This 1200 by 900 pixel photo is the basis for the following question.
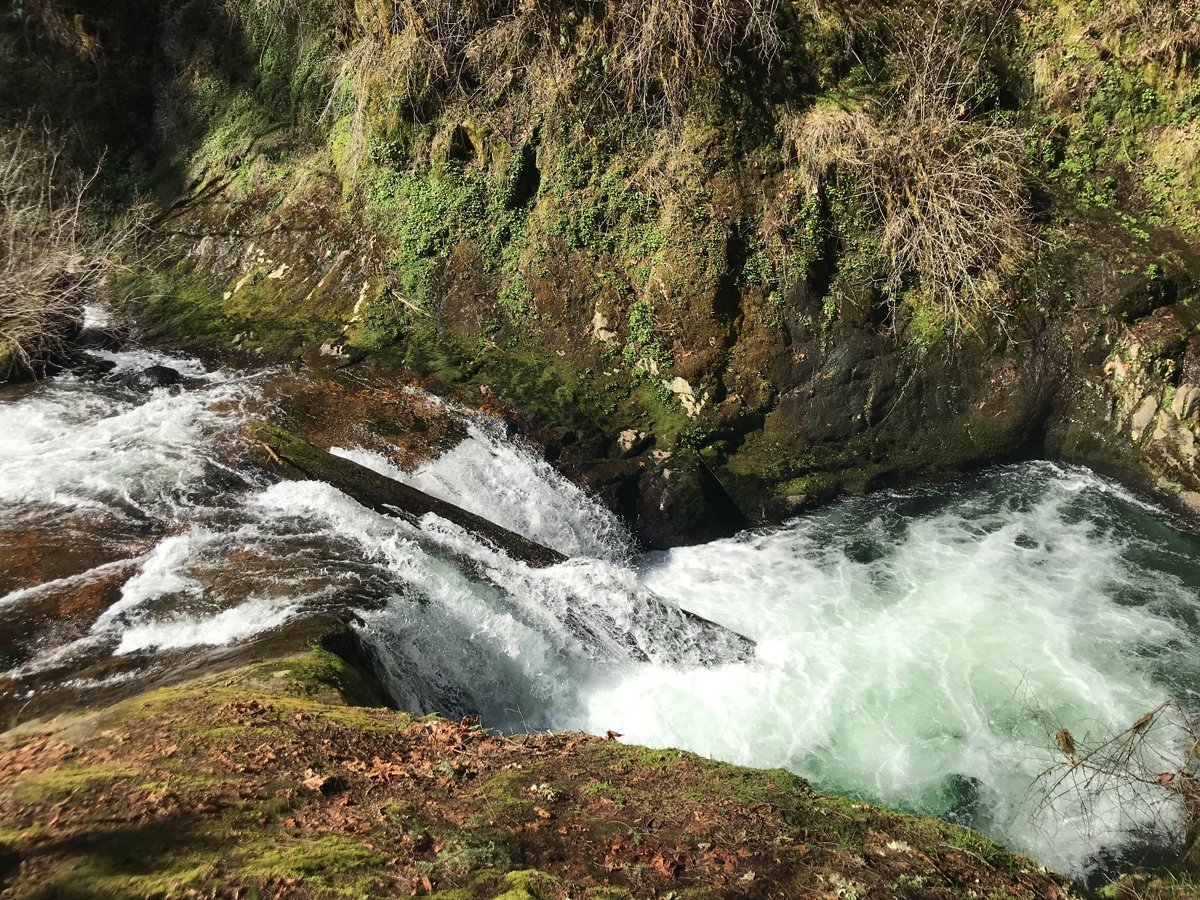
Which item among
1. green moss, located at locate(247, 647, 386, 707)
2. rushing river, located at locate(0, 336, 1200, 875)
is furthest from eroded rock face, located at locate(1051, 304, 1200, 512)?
green moss, located at locate(247, 647, 386, 707)

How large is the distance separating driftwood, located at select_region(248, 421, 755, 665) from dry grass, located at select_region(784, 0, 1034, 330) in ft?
14.0

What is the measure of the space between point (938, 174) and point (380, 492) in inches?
260

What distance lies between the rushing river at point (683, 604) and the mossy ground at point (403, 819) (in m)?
1.30

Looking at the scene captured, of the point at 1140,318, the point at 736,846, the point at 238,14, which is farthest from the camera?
the point at 238,14

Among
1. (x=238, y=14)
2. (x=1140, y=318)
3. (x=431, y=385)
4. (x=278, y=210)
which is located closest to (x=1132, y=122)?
(x=1140, y=318)

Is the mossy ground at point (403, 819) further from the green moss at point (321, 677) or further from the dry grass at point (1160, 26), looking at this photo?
the dry grass at point (1160, 26)

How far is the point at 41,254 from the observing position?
1032cm

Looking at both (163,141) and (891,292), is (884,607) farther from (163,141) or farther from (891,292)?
(163,141)

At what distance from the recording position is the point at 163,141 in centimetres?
1329

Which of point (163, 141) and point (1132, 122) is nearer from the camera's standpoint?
point (1132, 122)

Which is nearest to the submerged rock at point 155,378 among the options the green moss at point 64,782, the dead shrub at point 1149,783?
the green moss at point 64,782

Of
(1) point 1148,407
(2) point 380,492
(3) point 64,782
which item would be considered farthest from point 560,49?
(3) point 64,782

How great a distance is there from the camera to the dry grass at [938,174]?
762cm

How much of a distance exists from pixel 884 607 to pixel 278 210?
10176mm
